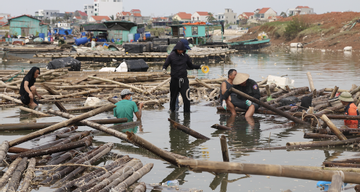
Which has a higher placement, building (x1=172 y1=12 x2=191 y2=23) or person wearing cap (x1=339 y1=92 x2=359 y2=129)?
building (x1=172 y1=12 x2=191 y2=23)

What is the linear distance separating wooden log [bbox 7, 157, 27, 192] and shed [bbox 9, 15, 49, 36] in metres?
52.1

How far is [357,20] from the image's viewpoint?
5628cm

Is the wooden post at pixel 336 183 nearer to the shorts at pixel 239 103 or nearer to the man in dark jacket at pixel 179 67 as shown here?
the shorts at pixel 239 103

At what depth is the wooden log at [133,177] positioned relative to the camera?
465cm

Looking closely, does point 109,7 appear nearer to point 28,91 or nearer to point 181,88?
point 28,91

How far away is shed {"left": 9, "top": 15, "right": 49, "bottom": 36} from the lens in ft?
170

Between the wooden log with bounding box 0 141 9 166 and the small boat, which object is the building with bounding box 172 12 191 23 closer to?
the small boat

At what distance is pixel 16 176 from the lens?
16.3 feet

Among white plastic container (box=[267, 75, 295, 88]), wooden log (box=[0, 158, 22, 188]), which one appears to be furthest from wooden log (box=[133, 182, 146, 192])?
white plastic container (box=[267, 75, 295, 88])

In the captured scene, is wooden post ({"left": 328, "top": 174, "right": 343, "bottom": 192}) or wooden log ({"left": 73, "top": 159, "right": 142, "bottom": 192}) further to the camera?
wooden log ({"left": 73, "top": 159, "right": 142, "bottom": 192})

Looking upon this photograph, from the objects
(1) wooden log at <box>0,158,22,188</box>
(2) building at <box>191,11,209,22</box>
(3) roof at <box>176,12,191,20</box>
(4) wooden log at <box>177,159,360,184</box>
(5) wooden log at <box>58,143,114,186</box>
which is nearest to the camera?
(4) wooden log at <box>177,159,360,184</box>

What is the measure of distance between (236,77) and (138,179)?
17.2 ft

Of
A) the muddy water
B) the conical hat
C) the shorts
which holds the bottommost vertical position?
the muddy water

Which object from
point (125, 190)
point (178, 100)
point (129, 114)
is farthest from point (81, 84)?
point (125, 190)
